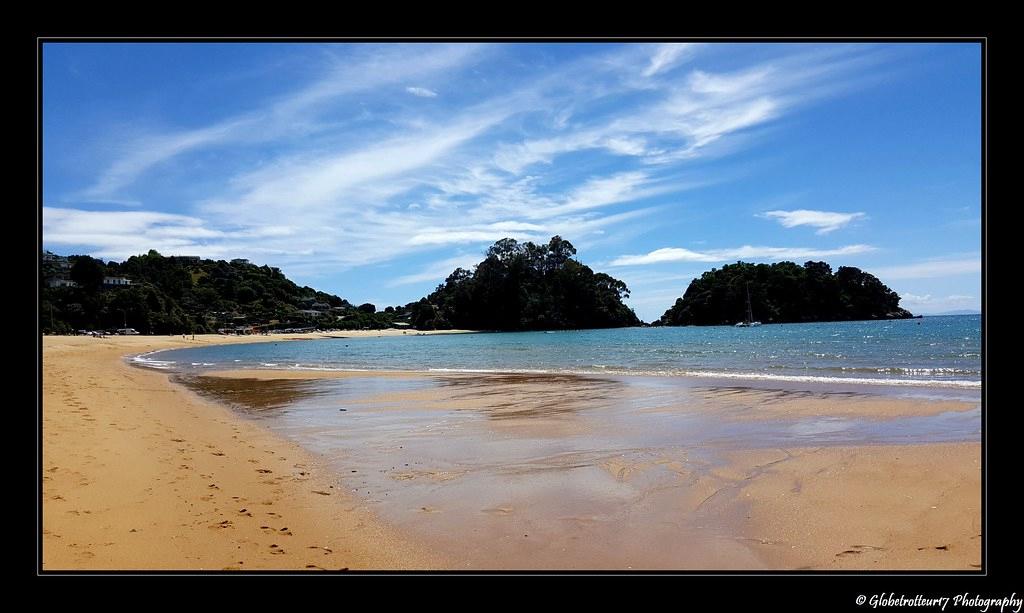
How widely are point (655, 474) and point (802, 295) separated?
457 feet

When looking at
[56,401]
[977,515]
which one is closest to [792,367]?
[977,515]

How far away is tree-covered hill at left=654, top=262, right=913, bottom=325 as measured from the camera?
4926 inches

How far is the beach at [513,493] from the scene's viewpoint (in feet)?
12.9

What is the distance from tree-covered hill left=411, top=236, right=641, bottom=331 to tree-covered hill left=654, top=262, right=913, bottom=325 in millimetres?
26318

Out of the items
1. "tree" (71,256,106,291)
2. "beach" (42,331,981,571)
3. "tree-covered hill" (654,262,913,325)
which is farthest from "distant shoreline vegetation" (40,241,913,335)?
"beach" (42,331,981,571)

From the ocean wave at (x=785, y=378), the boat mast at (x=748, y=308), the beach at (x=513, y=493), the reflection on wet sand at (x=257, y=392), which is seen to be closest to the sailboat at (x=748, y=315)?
the boat mast at (x=748, y=308)

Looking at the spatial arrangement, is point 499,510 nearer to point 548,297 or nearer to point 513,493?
point 513,493

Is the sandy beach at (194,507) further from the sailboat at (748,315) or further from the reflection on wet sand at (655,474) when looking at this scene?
the sailboat at (748,315)

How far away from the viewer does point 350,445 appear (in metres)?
8.27

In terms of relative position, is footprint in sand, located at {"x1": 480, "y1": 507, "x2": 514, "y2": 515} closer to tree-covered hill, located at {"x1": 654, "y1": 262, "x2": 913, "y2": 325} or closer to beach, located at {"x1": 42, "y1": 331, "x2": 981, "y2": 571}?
beach, located at {"x1": 42, "y1": 331, "x2": 981, "y2": 571}

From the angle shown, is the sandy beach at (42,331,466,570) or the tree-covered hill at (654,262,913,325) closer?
the sandy beach at (42,331,466,570)
